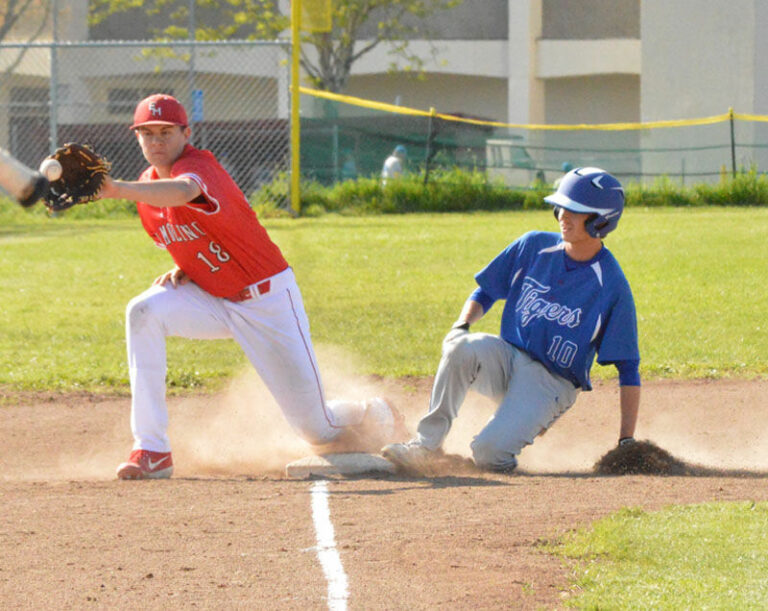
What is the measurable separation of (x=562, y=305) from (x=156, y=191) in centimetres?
198

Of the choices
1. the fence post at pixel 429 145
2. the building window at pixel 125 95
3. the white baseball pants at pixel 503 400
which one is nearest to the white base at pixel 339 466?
the white baseball pants at pixel 503 400

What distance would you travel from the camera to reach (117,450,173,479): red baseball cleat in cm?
542

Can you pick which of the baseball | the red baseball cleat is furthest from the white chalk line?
the baseball

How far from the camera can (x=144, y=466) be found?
5.43m

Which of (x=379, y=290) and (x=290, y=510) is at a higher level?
(x=379, y=290)

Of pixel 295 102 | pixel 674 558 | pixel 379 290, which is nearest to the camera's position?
pixel 674 558

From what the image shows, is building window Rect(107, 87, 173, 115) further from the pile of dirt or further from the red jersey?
the pile of dirt

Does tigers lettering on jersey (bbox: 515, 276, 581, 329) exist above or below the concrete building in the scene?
below

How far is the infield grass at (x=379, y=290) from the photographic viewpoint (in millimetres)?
8516

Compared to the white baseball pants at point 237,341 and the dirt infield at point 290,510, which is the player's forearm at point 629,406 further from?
the white baseball pants at point 237,341

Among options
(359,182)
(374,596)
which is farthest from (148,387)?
(359,182)

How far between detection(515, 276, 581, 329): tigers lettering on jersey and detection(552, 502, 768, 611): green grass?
130cm

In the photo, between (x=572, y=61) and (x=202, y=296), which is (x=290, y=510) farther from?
(x=572, y=61)

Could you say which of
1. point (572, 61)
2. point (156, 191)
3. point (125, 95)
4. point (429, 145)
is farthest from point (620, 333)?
point (125, 95)
